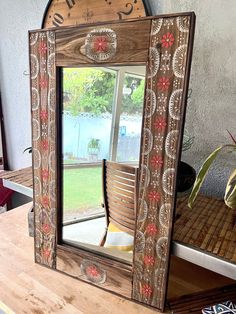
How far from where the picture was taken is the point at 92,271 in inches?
30.1

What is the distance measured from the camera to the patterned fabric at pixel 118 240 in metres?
0.74

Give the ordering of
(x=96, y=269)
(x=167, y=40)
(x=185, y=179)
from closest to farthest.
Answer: (x=167, y=40) → (x=96, y=269) → (x=185, y=179)

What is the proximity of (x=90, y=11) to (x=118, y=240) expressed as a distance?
3.10 feet

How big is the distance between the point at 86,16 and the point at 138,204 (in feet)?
2.89

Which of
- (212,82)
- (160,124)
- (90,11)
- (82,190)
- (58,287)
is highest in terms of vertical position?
(90,11)

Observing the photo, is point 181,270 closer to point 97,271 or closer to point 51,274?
point 97,271

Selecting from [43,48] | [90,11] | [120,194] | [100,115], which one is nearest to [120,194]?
[120,194]

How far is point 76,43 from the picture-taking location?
0.65m

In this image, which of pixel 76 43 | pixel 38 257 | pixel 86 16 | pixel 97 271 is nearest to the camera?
pixel 76 43

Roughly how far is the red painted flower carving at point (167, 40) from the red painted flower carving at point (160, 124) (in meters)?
0.16

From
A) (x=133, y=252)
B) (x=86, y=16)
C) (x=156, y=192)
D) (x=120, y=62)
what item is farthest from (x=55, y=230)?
(x=86, y=16)

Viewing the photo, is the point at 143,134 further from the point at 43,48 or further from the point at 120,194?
the point at 43,48

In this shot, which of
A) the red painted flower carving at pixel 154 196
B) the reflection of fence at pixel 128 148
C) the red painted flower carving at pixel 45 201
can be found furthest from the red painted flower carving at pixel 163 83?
the red painted flower carving at pixel 45 201

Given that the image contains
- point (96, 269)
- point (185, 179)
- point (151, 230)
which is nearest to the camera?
point (151, 230)
